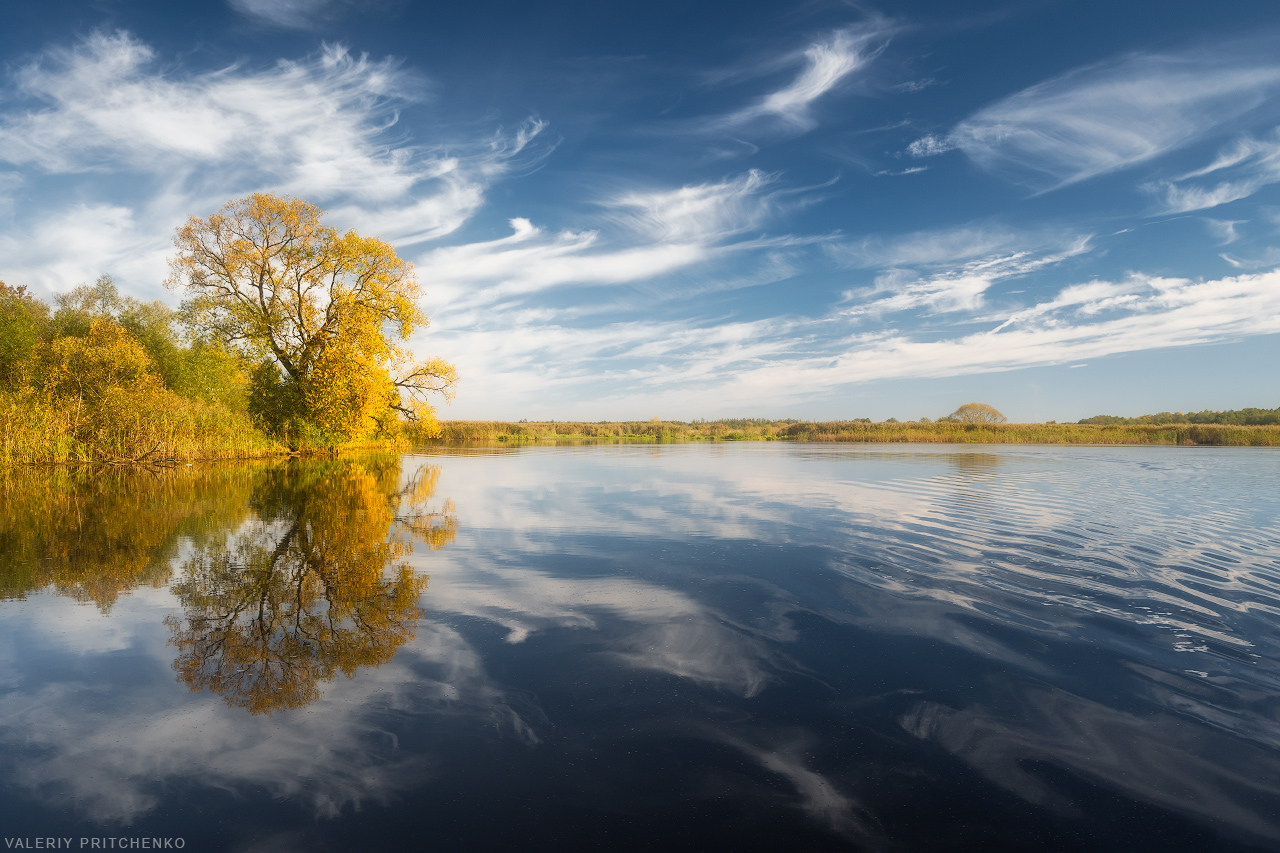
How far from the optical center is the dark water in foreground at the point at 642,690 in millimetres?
2752

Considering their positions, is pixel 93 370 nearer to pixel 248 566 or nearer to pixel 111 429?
pixel 111 429

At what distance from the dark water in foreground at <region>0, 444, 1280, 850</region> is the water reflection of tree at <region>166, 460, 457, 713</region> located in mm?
44

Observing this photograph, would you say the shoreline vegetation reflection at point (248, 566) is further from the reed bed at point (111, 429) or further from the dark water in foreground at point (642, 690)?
the reed bed at point (111, 429)

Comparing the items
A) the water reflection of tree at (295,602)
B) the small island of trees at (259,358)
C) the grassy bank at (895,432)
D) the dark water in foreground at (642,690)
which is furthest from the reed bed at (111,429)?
the water reflection of tree at (295,602)

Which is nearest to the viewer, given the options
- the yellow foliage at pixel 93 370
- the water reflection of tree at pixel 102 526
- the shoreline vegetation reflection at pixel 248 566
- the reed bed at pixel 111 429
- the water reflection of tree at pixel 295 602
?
the water reflection of tree at pixel 295 602

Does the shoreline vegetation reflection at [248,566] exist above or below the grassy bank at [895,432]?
below

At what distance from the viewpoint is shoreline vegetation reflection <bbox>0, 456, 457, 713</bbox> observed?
175 inches

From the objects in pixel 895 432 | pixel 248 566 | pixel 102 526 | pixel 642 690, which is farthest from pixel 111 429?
pixel 895 432

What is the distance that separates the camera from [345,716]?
11.8 ft

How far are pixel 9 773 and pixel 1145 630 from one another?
8.21 meters

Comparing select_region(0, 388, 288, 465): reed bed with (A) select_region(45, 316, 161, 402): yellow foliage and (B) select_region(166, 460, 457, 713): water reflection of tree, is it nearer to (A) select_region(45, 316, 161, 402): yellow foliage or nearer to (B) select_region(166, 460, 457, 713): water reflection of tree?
(A) select_region(45, 316, 161, 402): yellow foliage

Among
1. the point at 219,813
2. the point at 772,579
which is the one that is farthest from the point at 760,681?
the point at 219,813

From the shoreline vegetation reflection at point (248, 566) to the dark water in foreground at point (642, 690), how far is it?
2.1 inches

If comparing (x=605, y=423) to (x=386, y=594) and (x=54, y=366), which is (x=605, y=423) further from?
(x=386, y=594)
